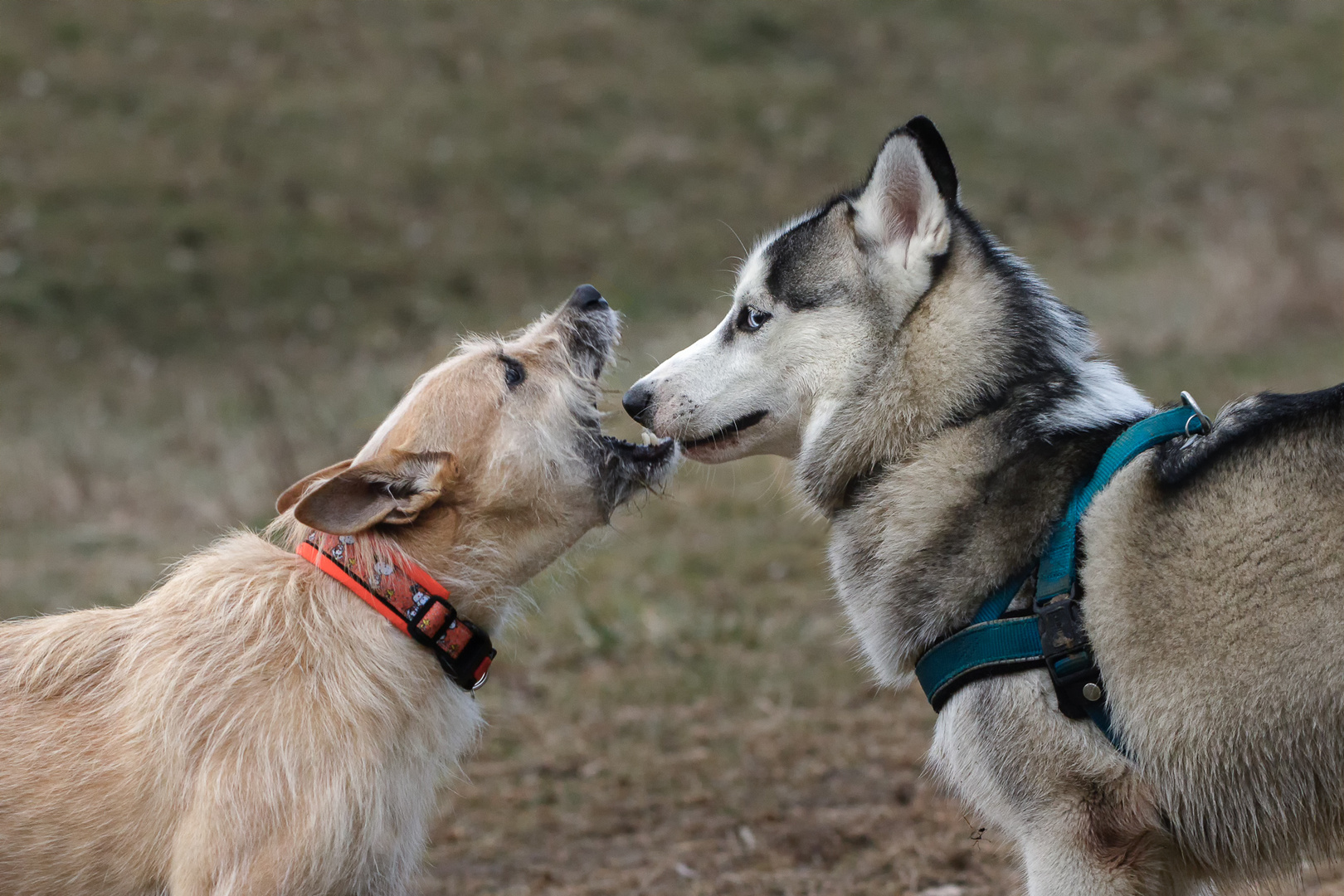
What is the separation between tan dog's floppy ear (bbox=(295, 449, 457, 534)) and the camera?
10.3 ft

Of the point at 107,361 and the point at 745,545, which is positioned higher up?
the point at 107,361

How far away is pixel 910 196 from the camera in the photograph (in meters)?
3.44

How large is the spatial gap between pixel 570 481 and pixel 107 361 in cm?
1115

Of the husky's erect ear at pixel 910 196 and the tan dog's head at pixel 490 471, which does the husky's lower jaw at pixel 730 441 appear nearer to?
the tan dog's head at pixel 490 471

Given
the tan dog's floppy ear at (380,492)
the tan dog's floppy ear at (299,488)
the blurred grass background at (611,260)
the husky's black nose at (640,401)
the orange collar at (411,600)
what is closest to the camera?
the tan dog's floppy ear at (380,492)

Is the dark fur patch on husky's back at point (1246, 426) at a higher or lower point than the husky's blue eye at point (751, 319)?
lower

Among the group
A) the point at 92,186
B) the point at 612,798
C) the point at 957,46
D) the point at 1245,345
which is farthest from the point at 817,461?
the point at 957,46

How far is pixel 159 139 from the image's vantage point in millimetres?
15859

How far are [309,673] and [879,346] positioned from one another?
1742 millimetres

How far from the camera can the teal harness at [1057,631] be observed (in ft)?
9.39

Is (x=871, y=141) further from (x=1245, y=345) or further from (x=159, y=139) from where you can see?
(x=159, y=139)

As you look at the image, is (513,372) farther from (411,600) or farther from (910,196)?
(910,196)

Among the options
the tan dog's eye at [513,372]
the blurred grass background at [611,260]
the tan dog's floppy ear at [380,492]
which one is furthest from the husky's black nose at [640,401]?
the tan dog's floppy ear at [380,492]

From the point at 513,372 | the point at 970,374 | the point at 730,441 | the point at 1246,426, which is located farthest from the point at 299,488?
the point at 1246,426
